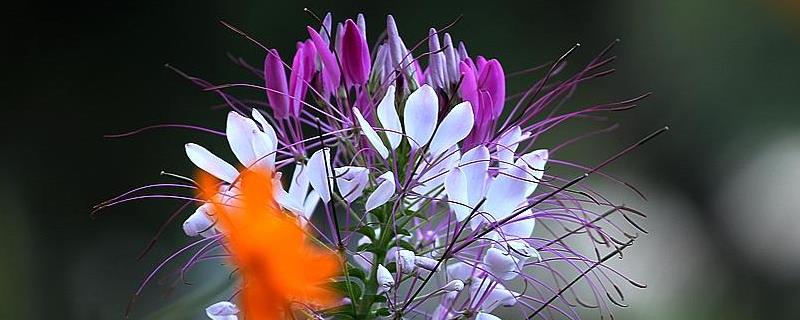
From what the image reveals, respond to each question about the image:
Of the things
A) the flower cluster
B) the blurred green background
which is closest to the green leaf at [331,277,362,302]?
the flower cluster

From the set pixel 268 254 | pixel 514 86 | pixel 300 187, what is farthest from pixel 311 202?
pixel 514 86

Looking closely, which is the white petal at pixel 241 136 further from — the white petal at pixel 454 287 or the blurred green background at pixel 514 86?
the blurred green background at pixel 514 86

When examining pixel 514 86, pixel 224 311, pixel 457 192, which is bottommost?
pixel 224 311

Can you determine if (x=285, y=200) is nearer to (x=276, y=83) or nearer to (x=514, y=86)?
(x=276, y=83)

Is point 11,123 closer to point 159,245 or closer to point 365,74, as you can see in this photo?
point 159,245

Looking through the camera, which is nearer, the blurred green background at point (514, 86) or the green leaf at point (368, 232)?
the green leaf at point (368, 232)

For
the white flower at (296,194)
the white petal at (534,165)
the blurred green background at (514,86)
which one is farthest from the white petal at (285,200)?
the blurred green background at (514,86)
